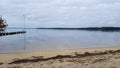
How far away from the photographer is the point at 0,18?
295 ft

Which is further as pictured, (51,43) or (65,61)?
(51,43)

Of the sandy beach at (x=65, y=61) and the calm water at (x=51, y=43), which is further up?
the sandy beach at (x=65, y=61)

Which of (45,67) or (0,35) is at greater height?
(45,67)

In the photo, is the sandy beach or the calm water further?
the calm water

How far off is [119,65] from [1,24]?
7842cm

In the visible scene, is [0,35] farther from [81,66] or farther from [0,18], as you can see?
[81,66]

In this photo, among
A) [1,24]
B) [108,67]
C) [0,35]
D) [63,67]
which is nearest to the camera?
[108,67]

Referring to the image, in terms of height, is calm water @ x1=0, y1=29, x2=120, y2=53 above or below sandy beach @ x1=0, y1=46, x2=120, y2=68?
below

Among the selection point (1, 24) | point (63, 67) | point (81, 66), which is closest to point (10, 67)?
point (63, 67)

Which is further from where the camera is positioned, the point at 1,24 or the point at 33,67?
the point at 1,24

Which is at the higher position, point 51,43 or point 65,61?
point 65,61

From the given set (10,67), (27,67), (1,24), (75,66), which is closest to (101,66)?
(75,66)

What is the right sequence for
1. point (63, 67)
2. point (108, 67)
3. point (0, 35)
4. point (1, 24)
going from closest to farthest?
1. point (108, 67)
2. point (63, 67)
3. point (0, 35)
4. point (1, 24)

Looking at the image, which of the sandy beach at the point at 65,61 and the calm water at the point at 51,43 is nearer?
the sandy beach at the point at 65,61
